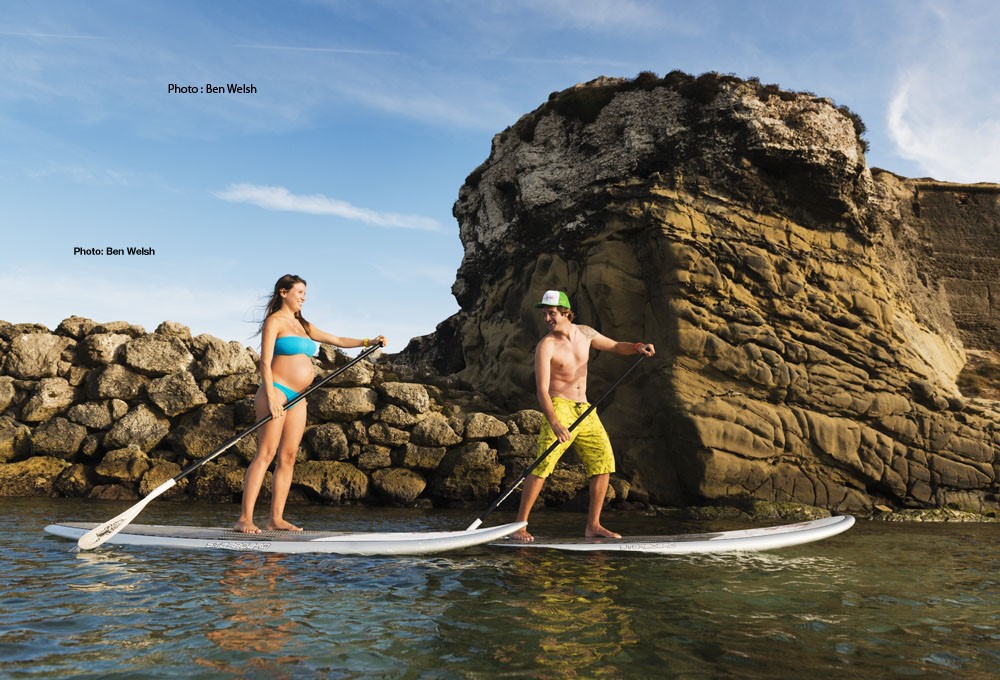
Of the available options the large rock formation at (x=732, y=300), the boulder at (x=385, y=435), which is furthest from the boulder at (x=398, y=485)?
the large rock formation at (x=732, y=300)

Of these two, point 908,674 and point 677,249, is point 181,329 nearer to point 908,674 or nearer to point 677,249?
point 677,249

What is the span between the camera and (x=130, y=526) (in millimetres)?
7820

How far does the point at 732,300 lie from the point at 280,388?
1068cm

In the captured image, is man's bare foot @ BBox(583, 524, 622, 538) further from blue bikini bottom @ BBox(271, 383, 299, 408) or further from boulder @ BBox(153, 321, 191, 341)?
boulder @ BBox(153, 321, 191, 341)

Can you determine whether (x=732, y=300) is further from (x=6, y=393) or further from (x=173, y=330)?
(x=6, y=393)

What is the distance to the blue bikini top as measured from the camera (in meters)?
7.42

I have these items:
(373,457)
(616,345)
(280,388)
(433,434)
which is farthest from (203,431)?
(616,345)

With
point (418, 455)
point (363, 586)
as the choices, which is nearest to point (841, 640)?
point (363, 586)

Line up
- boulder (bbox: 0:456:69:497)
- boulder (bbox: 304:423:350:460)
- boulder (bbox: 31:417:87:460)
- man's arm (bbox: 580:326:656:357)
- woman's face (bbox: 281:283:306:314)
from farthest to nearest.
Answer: boulder (bbox: 304:423:350:460) < boulder (bbox: 31:417:87:460) < boulder (bbox: 0:456:69:497) < man's arm (bbox: 580:326:656:357) < woman's face (bbox: 281:283:306:314)

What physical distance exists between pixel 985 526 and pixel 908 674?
10929 millimetres

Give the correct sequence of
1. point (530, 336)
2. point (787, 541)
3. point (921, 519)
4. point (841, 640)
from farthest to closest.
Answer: point (530, 336)
point (921, 519)
point (787, 541)
point (841, 640)

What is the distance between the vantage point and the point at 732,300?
1486 cm

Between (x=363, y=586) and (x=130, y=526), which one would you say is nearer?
(x=363, y=586)

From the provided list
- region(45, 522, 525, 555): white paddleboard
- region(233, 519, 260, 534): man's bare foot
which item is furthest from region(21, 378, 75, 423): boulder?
region(233, 519, 260, 534): man's bare foot
